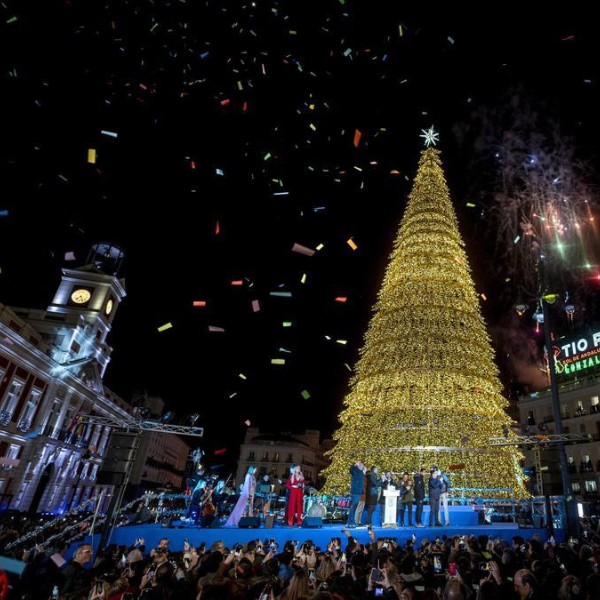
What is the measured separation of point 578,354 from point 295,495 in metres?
42.2

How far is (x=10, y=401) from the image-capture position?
29.8 m

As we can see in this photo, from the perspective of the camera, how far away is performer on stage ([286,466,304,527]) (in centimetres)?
1274

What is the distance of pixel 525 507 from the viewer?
51.1ft

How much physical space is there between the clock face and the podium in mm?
43921

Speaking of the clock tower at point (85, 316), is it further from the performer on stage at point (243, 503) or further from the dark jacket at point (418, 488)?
the dark jacket at point (418, 488)

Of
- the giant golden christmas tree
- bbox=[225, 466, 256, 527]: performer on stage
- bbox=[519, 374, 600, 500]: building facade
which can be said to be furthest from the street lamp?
bbox=[519, 374, 600, 500]: building facade

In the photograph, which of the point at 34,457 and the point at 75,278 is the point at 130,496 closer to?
the point at 34,457

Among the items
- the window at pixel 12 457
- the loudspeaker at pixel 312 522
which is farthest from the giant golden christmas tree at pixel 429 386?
the window at pixel 12 457

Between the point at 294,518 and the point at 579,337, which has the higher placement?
the point at 579,337

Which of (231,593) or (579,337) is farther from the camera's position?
(579,337)

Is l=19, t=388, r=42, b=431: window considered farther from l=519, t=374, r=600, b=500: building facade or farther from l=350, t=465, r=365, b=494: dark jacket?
l=519, t=374, r=600, b=500: building facade

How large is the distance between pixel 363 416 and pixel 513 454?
6.13m

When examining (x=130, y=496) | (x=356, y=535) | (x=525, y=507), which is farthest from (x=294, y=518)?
(x=130, y=496)

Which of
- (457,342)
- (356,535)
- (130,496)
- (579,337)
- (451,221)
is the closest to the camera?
(356,535)
